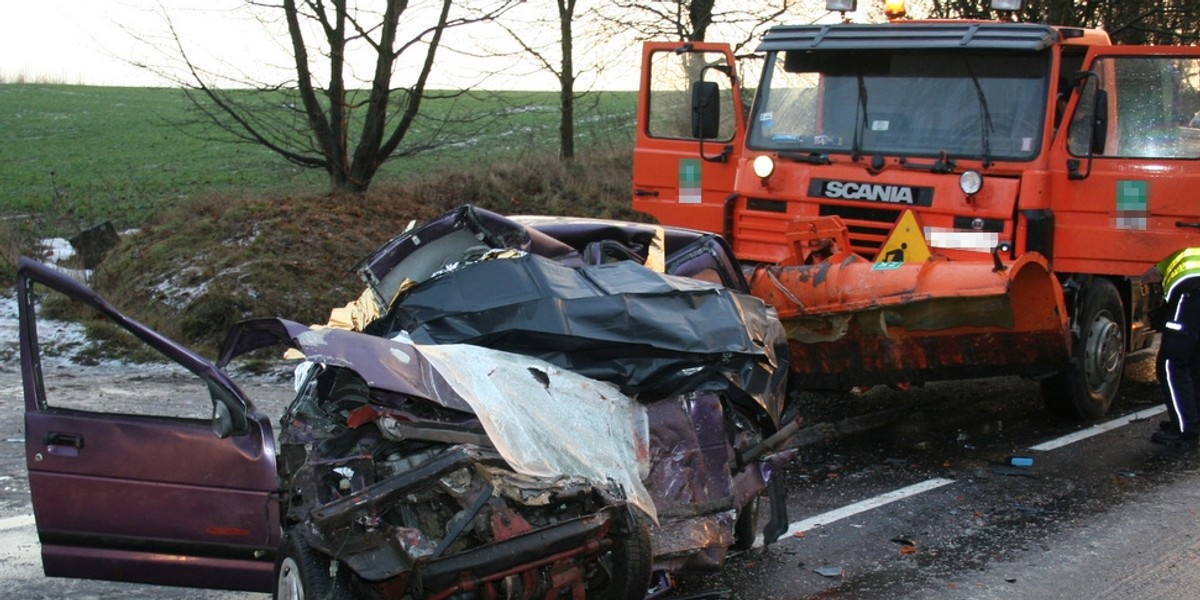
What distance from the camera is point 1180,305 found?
7.76 metres

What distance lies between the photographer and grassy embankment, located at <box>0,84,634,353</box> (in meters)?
11.0

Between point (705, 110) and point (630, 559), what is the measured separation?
17.5ft

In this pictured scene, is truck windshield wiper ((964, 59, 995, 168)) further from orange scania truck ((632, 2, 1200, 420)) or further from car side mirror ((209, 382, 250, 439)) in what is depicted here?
car side mirror ((209, 382, 250, 439))

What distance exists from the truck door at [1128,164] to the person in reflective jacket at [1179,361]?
0.85 feet

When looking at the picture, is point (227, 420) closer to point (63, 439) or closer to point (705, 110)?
point (63, 439)

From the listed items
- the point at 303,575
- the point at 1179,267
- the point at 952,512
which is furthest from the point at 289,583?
the point at 1179,267

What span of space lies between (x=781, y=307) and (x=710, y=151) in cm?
203

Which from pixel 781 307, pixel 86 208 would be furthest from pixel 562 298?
pixel 86 208

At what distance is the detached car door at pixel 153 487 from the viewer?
4.13m

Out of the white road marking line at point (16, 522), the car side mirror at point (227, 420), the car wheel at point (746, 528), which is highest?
the car side mirror at point (227, 420)

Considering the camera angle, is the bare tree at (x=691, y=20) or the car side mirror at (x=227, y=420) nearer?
the car side mirror at (x=227, y=420)

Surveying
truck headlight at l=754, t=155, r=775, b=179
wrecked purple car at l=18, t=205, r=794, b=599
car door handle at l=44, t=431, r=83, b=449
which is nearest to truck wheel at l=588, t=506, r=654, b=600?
wrecked purple car at l=18, t=205, r=794, b=599

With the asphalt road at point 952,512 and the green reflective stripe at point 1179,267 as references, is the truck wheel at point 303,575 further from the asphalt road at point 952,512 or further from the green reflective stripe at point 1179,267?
the green reflective stripe at point 1179,267

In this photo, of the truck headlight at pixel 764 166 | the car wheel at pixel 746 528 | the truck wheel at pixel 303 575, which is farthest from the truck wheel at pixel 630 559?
the truck headlight at pixel 764 166
